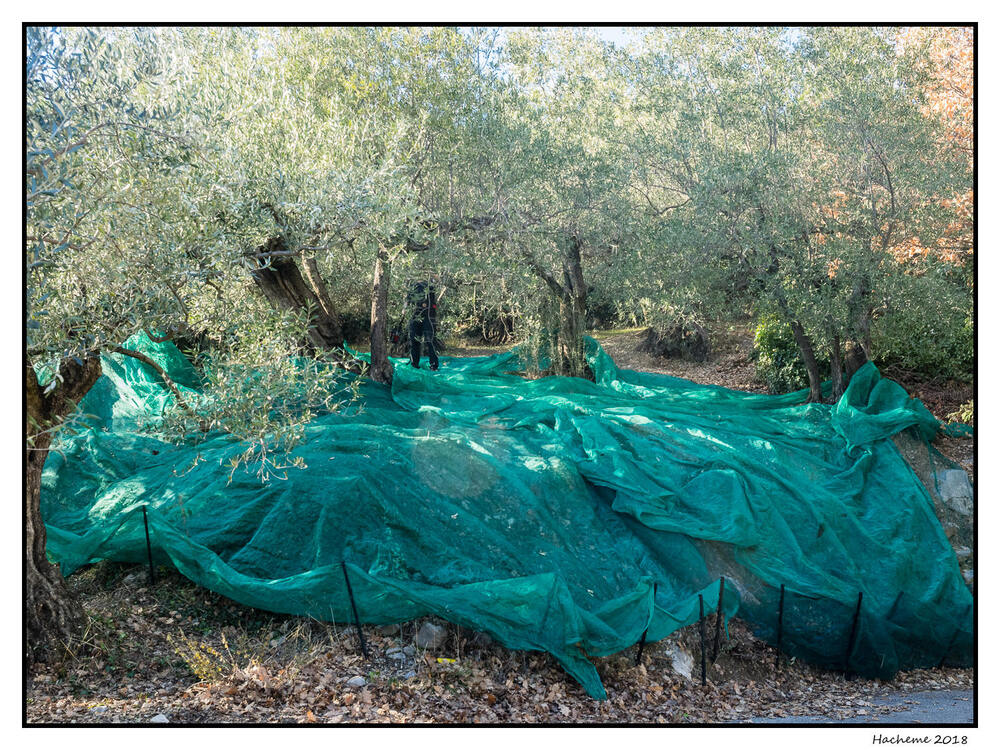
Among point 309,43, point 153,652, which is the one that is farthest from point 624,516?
point 309,43

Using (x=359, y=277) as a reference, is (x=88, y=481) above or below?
below

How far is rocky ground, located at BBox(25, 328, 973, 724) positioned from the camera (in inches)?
200

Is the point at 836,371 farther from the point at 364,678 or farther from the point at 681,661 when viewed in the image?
the point at 364,678

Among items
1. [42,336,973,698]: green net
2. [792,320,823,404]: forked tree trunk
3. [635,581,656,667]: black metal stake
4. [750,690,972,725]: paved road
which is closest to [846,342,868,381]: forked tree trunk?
[792,320,823,404]: forked tree trunk

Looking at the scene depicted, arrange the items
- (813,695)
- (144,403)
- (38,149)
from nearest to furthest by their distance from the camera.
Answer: (38,149) < (813,695) < (144,403)

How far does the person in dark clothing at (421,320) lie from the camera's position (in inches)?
531

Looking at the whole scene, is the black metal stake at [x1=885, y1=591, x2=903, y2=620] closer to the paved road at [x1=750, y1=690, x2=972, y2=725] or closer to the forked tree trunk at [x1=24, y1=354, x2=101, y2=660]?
the paved road at [x1=750, y1=690, x2=972, y2=725]

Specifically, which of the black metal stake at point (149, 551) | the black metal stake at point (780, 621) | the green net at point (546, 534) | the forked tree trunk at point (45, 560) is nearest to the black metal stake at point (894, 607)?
the green net at point (546, 534)

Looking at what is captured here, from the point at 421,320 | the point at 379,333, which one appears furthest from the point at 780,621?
the point at 421,320

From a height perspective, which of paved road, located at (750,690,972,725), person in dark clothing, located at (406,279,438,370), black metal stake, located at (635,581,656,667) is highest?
person in dark clothing, located at (406,279,438,370)

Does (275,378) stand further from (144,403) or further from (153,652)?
(144,403)

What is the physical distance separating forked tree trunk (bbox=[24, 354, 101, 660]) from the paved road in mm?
4769

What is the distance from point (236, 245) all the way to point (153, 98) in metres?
1.03

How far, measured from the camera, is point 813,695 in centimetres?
598
